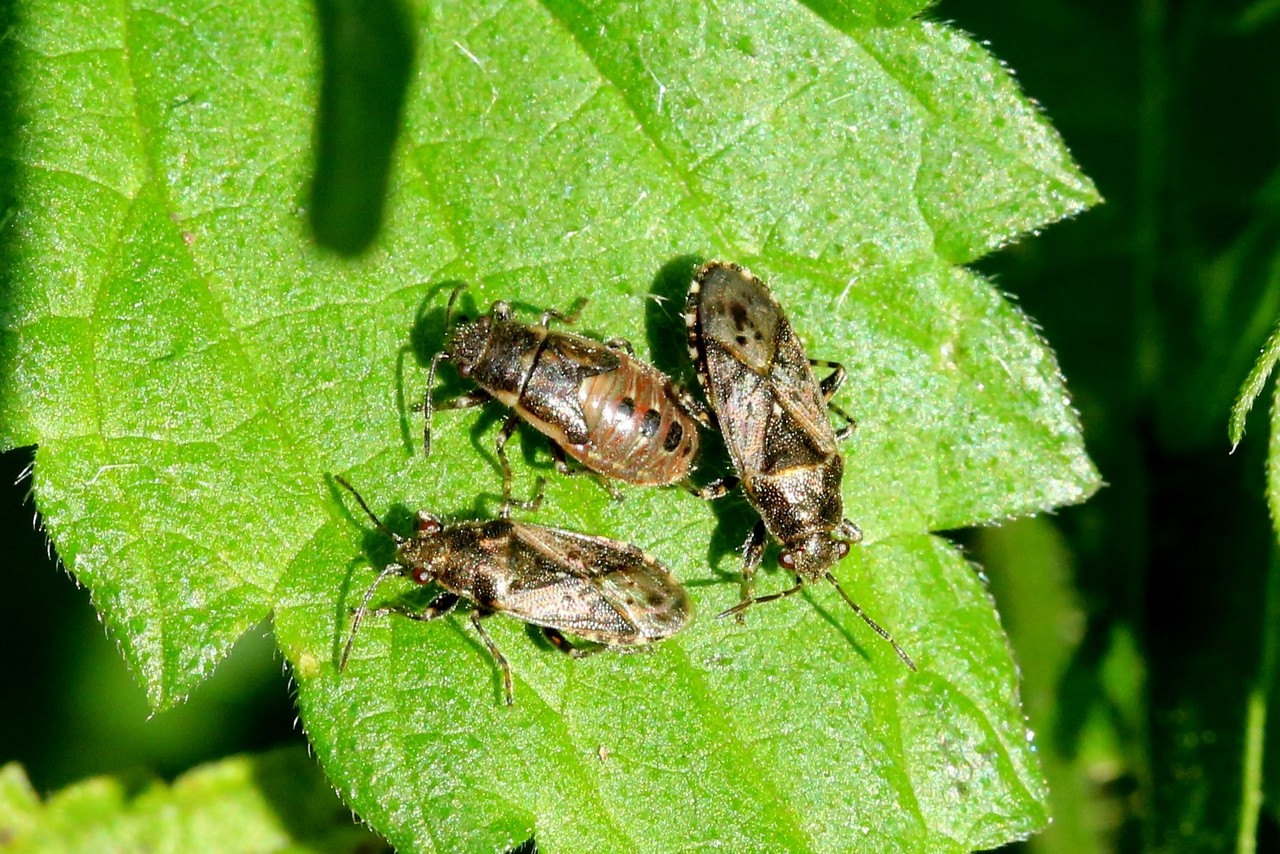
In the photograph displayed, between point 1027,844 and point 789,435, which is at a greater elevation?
point 789,435

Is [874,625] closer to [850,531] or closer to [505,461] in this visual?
[850,531]

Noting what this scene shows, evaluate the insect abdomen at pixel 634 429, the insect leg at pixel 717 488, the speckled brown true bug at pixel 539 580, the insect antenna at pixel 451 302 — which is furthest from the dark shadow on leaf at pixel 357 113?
the insect leg at pixel 717 488

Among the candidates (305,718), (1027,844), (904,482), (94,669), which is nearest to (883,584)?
(904,482)

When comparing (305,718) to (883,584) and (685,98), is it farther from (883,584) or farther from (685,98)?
(685,98)

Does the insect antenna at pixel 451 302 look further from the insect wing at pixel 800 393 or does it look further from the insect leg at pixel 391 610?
the insect wing at pixel 800 393

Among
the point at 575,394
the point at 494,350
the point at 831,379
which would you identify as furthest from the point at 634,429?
the point at 831,379

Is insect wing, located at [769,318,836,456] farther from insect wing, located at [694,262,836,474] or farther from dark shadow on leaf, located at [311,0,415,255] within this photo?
dark shadow on leaf, located at [311,0,415,255]
